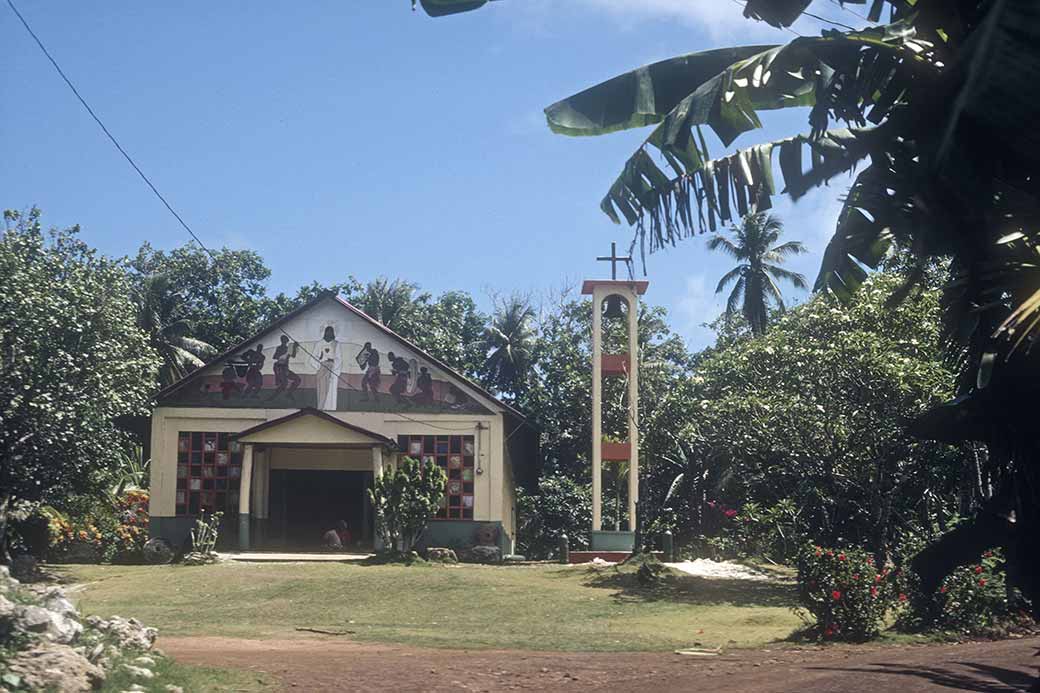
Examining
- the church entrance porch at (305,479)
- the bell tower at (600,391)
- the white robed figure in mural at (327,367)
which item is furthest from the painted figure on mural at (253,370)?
the bell tower at (600,391)

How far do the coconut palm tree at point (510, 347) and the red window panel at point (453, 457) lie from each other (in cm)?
1521

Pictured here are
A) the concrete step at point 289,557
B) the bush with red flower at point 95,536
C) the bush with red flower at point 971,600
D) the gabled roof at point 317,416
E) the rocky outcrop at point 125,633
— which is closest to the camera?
the rocky outcrop at point 125,633

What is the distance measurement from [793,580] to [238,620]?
12.9 m

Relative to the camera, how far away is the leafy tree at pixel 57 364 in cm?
2100

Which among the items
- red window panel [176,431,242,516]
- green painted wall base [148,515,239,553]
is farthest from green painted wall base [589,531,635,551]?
red window panel [176,431,242,516]

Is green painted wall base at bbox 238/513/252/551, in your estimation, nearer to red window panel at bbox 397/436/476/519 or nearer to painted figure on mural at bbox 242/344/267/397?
painted figure on mural at bbox 242/344/267/397

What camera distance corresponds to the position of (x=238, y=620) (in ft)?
56.3

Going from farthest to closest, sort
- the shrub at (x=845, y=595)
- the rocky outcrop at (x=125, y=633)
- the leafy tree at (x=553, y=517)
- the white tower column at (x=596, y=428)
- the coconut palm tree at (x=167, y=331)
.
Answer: the coconut palm tree at (x=167, y=331), the leafy tree at (x=553, y=517), the white tower column at (x=596, y=428), the shrub at (x=845, y=595), the rocky outcrop at (x=125, y=633)

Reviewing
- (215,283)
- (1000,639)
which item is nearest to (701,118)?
(1000,639)

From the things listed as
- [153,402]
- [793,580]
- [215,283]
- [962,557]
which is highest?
[215,283]

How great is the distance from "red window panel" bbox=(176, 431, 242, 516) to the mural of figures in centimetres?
105

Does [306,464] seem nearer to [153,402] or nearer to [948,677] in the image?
[153,402]

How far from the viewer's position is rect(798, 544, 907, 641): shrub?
14.3 meters

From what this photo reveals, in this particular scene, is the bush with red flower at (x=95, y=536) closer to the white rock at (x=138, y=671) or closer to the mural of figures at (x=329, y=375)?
the mural of figures at (x=329, y=375)
